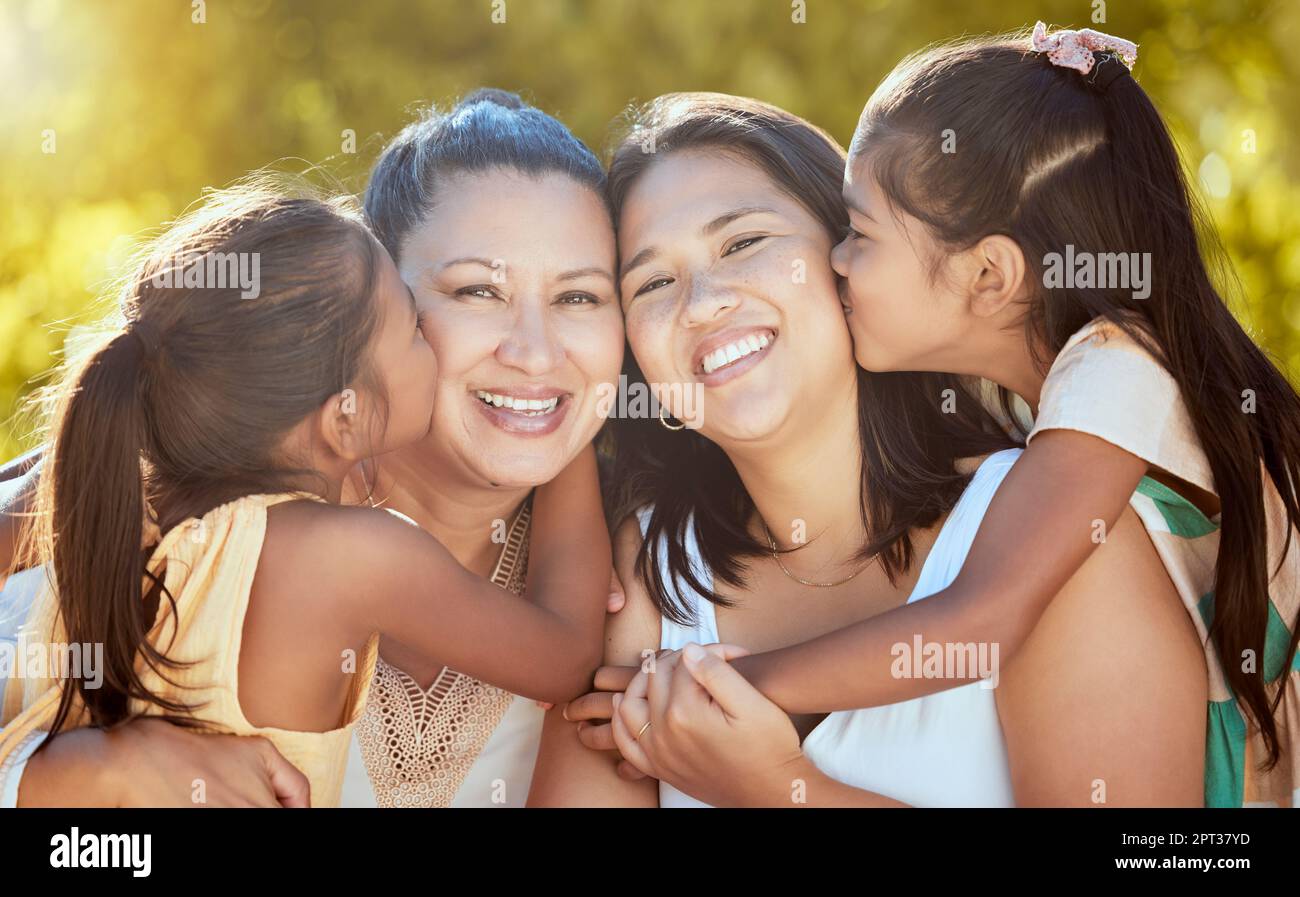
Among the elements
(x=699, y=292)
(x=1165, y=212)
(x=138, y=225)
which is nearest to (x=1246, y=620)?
(x=1165, y=212)

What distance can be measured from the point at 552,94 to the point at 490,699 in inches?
105

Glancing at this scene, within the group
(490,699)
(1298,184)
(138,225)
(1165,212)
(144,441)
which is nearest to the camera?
(144,441)

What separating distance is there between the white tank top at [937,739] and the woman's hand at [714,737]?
0.14 meters

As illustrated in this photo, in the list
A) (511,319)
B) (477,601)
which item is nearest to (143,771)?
(477,601)

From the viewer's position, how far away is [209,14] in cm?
486

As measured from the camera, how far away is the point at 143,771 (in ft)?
7.66

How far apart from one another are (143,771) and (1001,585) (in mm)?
1512

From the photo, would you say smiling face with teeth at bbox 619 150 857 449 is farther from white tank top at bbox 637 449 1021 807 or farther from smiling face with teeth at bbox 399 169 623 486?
white tank top at bbox 637 449 1021 807

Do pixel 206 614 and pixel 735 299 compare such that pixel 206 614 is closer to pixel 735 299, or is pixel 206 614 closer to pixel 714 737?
pixel 714 737

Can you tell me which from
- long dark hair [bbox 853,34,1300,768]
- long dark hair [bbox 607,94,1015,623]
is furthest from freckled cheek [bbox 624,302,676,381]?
long dark hair [bbox 853,34,1300,768]

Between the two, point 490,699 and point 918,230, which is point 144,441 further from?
point 918,230

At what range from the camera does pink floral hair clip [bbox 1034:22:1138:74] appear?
8.68 feet

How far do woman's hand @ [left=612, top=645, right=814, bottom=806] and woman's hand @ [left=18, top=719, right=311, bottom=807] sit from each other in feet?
2.29
